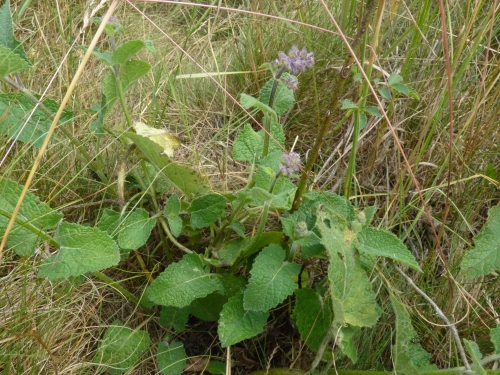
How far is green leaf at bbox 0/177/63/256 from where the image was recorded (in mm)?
941

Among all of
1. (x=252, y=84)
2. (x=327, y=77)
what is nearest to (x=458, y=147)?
(x=327, y=77)

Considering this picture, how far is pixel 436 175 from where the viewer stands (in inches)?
54.0

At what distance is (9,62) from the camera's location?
3.09 ft

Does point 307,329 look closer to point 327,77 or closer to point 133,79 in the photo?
point 133,79

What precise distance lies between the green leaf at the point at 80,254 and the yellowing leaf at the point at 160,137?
205 millimetres

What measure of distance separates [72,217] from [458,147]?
936 mm

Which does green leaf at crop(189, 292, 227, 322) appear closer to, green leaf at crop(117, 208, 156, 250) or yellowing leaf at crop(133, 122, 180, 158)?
green leaf at crop(117, 208, 156, 250)

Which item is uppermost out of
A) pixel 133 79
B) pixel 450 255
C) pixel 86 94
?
pixel 133 79

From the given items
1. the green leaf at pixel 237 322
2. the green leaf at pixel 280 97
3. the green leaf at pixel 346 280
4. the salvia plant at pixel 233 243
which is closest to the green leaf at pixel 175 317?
the salvia plant at pixel 233 243

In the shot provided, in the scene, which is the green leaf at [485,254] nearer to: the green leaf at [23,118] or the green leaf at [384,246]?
the green leaf at [384,246]

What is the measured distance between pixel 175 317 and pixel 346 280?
0.36m

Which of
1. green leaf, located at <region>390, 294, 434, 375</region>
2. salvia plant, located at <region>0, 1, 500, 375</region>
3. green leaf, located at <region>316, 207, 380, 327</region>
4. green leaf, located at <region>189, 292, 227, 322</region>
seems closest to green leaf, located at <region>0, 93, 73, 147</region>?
salvia plant, located at <region>0, 1, 500, 375</region>

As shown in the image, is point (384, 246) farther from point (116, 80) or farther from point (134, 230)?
point (116, 80)

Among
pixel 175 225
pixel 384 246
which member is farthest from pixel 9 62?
pixel 384 246
